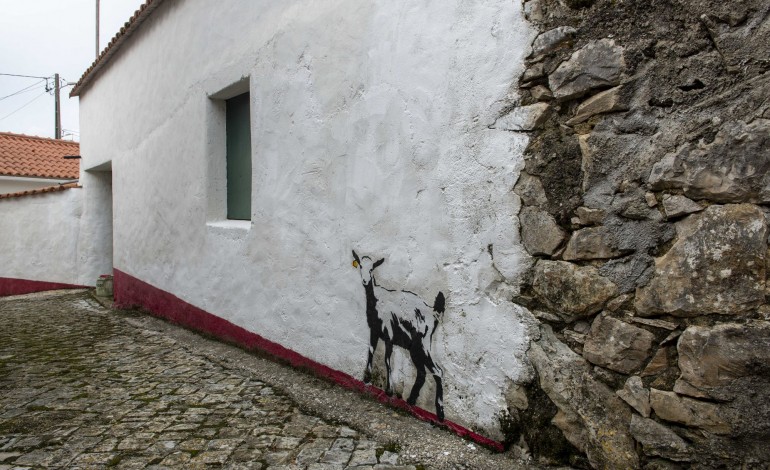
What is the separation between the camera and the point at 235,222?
5.09m

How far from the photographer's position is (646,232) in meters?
1.98

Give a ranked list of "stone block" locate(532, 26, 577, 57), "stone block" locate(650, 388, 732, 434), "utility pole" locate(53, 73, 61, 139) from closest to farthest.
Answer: "stone block" locate(650, 388, 732, 434) → "stone block" locate(532, 26, 577, 57) → "utility pole" locate(53, 73, 61, 139)

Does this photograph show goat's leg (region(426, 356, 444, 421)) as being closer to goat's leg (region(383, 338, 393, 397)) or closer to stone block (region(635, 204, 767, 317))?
goat's leg (region(383, 338, 393, 397))

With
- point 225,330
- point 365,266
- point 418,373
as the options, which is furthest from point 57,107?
point 418,373

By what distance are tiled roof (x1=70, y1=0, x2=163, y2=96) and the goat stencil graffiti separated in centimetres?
489

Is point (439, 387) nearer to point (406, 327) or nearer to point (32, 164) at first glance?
point (406, 327)

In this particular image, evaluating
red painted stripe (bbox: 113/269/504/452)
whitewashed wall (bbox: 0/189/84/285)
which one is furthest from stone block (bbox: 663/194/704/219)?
whitewashed wall (bbox: 0/189/84/285)

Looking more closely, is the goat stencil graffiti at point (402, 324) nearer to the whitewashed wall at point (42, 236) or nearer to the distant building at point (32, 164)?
the whitewashed wall at point (42, 236)

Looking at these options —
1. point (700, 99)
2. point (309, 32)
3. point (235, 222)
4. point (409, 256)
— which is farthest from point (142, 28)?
point (700, 99)

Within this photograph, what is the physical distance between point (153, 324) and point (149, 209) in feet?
5.01

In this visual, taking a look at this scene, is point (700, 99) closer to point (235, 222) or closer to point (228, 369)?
point (228, 369)

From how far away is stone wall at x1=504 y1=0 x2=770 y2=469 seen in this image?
68.4 inches

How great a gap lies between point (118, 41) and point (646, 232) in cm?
767

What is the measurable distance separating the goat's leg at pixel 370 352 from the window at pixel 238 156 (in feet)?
7.47
